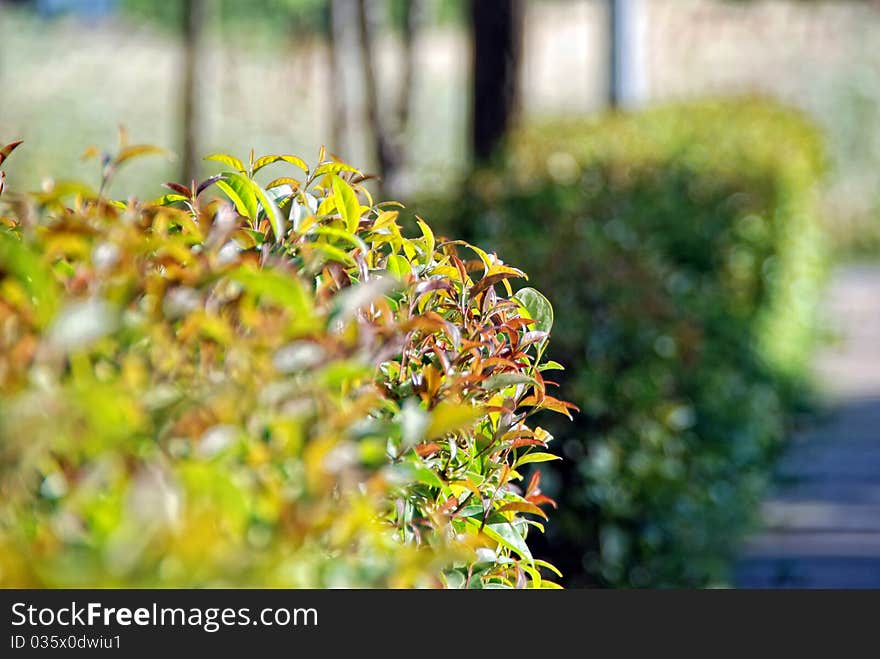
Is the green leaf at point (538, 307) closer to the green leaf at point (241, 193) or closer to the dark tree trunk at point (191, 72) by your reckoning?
the green leaf at point (241, 193)

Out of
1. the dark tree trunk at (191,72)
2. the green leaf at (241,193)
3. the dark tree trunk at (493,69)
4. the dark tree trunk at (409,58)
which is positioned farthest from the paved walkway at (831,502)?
the dark tree trunk at (191,72)

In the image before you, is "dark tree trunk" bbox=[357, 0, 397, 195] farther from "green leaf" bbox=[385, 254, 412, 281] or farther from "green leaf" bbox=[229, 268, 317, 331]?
"green leaf" bbox=[229, 268, 317, 331]

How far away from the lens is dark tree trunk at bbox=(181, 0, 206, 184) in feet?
47.0

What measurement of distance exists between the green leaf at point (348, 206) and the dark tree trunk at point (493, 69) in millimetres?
7944

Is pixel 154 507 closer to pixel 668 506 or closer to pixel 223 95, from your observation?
pixel 668 506

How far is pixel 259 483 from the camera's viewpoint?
1.26 meters

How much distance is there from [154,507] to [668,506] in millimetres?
3591

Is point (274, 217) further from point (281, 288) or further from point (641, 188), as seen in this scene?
point (641, 188)

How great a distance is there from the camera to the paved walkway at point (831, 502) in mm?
5199

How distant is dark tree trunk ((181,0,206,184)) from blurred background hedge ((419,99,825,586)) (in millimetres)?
6483

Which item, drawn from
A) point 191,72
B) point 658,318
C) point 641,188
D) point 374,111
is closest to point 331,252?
point 658,318

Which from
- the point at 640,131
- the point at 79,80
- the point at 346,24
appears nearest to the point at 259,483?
the point at 640,131

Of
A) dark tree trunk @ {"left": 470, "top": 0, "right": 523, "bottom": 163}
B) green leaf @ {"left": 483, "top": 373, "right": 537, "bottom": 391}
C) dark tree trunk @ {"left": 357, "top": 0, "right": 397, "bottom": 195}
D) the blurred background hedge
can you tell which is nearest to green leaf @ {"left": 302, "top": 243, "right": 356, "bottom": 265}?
green leaf @ {"left": 483, "top": 373, "right": 537, "bottom": 391}

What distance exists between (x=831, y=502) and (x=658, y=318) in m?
2.07
